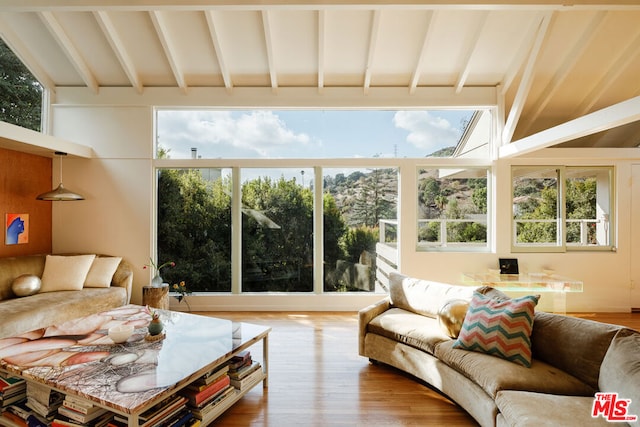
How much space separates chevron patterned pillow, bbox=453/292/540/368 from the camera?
2104 millimetres

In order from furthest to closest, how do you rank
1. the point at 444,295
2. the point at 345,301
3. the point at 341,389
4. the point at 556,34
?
1. the point at 345,301
2. the point at 556,34
3. the point at 444,295
4. the point at 341,389

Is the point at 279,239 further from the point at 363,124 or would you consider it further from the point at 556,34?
the point at 556,34

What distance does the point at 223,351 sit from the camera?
2.17m

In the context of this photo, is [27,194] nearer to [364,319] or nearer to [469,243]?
[364,319]

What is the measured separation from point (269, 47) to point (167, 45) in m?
1.25

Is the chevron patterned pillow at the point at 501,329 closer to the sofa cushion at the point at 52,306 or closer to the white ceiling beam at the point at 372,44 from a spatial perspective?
the white ceiling beam at the point at 372,44

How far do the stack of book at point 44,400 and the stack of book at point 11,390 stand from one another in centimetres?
15

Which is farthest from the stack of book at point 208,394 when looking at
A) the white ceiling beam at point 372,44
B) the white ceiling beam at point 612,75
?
the white ceiling beam at point 612,75

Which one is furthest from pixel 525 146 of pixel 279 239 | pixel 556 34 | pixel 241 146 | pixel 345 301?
pixel 241 146

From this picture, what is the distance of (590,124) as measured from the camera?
2949 mm

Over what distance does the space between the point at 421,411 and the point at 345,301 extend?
2.47 metres

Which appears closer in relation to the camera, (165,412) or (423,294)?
(165,412)

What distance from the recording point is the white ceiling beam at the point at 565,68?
3.54m

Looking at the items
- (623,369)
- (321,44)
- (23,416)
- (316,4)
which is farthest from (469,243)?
(23,416)
